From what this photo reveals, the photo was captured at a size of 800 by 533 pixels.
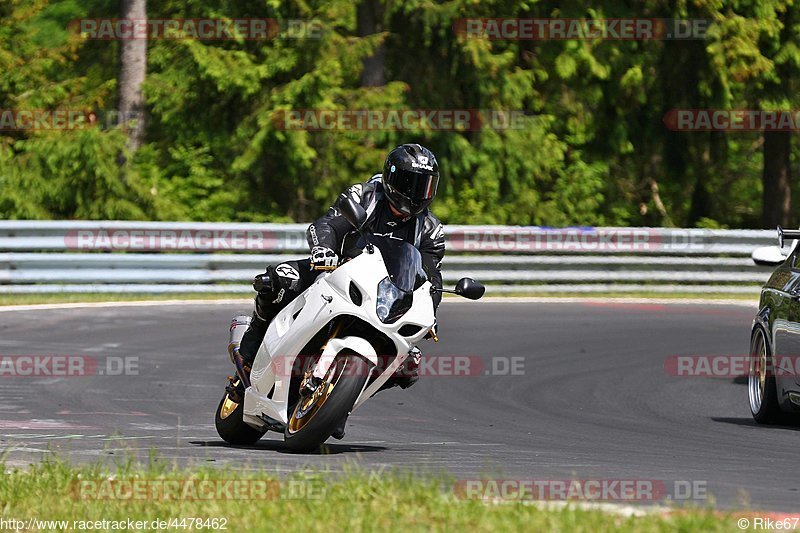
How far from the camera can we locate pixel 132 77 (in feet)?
90.7

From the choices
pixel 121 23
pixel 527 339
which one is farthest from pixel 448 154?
pixel 527 339

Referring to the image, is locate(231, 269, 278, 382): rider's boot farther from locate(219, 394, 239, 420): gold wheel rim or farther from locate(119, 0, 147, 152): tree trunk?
locate(119, 0, 147, 152): tree trunk

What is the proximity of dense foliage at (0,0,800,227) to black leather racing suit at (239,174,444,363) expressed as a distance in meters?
15.0

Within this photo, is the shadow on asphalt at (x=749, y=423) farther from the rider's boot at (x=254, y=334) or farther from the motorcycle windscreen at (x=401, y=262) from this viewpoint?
the rider's boot at (x=254, y=334)

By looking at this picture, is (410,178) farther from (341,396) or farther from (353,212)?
(341,396)

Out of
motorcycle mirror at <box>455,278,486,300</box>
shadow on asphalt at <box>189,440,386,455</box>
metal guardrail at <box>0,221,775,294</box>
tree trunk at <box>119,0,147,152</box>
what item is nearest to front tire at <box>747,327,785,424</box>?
motorcycle mirror at <box>455,278,486,300</box>

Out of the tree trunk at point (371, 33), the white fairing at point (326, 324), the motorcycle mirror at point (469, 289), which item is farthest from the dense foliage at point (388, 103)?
the motorcycle mirror at point (469, 289)

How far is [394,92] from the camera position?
2697 centimetres

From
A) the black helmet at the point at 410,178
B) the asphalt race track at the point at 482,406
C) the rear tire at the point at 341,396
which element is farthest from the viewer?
the black helmet at the point at 410,178

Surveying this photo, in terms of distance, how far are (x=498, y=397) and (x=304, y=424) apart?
4496 mm

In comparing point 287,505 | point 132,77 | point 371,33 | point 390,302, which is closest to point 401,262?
point 390,302

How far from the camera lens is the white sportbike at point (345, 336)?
8375 mm

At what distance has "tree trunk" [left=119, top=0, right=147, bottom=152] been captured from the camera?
89.6 ft

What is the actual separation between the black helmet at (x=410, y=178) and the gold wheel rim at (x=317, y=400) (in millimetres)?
1130
